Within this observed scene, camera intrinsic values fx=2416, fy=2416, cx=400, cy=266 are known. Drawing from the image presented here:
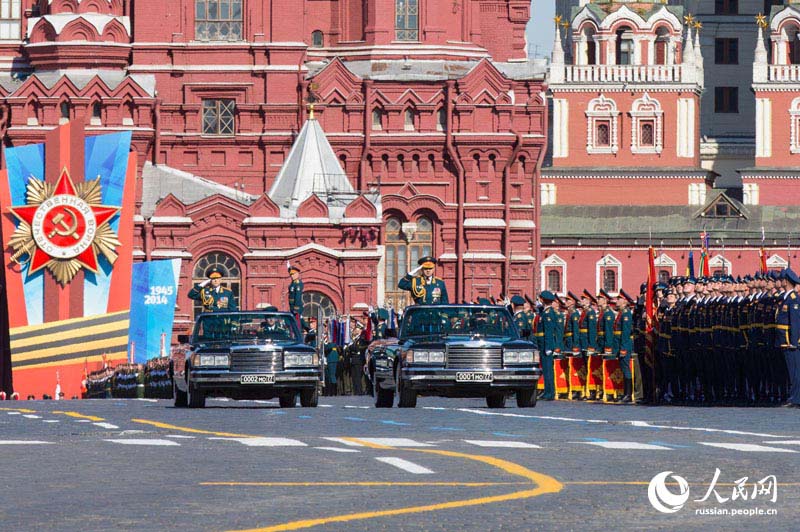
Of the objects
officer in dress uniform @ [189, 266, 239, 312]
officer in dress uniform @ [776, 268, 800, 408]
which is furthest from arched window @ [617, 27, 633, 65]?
officer in dress uniform @ [776, 268, 800, 408]

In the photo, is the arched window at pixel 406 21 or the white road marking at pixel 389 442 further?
the arched window at pixel 406 21

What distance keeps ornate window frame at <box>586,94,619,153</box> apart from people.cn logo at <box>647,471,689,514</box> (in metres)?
102

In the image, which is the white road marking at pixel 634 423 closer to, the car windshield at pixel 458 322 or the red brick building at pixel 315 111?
the car windshield at pixel 458 322

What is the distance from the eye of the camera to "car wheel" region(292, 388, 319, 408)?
101ft

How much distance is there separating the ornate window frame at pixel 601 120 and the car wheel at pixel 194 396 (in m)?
87.4

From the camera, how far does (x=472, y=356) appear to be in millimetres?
28797

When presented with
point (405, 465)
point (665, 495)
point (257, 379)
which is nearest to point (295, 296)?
point (257, 379)

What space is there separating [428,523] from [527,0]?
78602 mm

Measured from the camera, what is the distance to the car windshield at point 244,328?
30.8 metres

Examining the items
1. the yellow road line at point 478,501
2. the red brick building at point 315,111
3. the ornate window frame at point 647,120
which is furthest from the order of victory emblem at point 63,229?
the yellow road line at point 478,501

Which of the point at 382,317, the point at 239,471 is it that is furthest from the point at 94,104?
the point at 239,471

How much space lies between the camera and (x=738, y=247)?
10825 cm

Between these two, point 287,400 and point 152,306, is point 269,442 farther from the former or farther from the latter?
point 152,306

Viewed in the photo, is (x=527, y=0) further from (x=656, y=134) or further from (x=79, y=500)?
(x=79, y=500)
